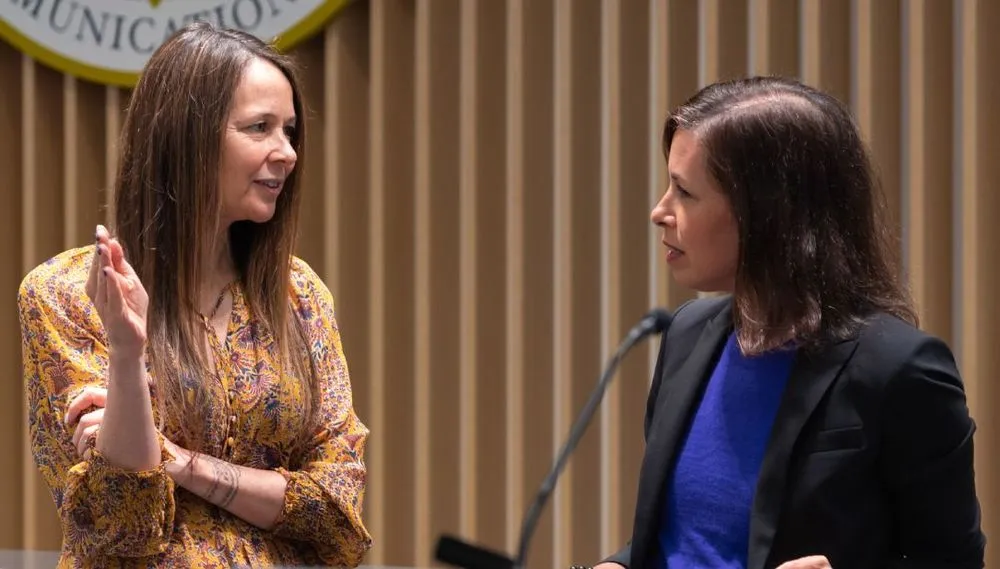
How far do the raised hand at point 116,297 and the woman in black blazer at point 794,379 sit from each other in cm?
71

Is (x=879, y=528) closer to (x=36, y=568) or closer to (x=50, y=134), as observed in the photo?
(x=36, y=568)

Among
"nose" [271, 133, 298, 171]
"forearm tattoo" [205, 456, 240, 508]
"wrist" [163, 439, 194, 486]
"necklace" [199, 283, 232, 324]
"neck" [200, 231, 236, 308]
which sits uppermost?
"nose" [271, 133, 298, 171]

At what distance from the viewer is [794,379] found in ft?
5.75

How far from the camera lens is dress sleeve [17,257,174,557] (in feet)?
6.37

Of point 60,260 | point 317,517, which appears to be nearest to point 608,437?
point 317,517

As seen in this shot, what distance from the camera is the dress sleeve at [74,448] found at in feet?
6.37

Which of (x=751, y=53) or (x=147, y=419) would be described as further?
(x=751, y=53)

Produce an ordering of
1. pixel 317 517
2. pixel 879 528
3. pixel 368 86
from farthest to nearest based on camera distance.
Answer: pixel 368 86 → pixel 317 517 → pixel 879 528

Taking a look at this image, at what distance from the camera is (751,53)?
10.5 ft

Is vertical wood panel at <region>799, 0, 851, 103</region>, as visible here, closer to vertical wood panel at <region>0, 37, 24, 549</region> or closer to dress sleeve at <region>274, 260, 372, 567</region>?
dress sleeve at <region>274, 260, 372, 567</region>

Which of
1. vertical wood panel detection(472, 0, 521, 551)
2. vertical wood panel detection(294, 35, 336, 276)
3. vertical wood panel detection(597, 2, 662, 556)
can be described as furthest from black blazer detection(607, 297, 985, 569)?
vertical wood panel detection(294, 35, 336, 276)

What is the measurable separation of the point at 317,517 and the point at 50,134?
1817 mm

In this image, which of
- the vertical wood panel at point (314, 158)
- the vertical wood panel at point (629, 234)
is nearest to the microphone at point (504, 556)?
the vertical wood panel at point (629, 234)

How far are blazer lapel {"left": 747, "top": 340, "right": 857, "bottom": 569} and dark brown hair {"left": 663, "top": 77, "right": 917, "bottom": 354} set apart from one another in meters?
0.04
